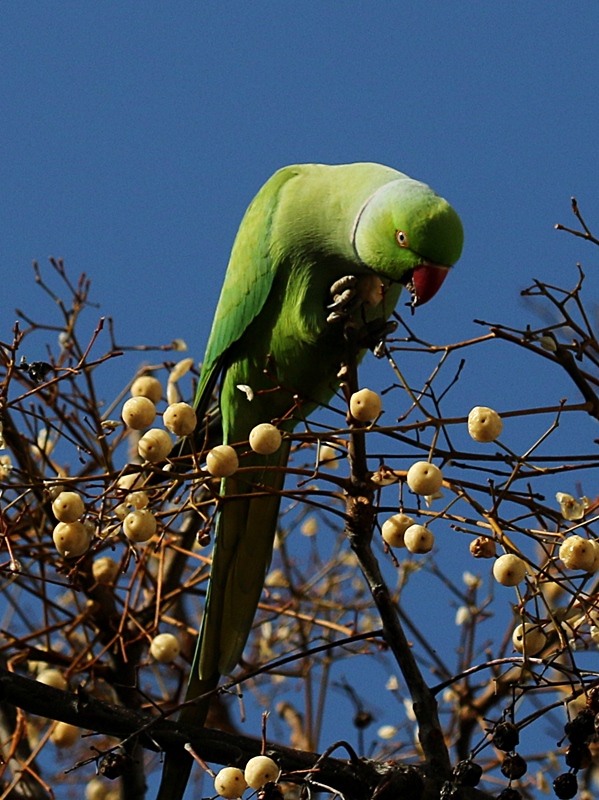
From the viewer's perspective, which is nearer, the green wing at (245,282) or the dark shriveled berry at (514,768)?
the dark shriveled berry at (514,768)

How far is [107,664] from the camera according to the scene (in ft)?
9.30

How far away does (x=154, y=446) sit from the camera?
1911 mm

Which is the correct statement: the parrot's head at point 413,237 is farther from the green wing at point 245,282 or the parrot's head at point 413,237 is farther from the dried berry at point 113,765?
the dried berry at point 113,765

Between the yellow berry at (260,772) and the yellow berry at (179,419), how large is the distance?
62 cm

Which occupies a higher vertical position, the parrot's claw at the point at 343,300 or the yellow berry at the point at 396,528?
the parrot's claw at the point at 343,300

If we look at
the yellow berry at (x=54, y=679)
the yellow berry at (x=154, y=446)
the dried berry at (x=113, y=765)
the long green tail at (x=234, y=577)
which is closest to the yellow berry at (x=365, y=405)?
the yellow berry at (x=154, y=446)

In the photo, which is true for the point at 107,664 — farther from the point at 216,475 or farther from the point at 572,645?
the point at 572,645

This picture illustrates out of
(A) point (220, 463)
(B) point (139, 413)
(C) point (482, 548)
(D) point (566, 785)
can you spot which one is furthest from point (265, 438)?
(D) point (566, 785)

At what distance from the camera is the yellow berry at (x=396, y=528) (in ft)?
6.52

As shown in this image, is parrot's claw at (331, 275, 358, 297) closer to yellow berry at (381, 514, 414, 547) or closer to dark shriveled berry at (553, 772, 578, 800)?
yellow berry at (381, 514, 414, 547)

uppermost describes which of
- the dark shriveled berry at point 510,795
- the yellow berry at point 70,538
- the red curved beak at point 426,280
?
the red curved beak at point 426,280

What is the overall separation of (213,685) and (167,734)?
0.68 metres

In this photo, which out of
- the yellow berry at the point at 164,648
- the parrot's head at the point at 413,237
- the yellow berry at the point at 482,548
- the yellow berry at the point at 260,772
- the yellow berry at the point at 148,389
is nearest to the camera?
the yellow berry at the point at 260,772

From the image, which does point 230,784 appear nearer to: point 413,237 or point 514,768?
point 514,768
